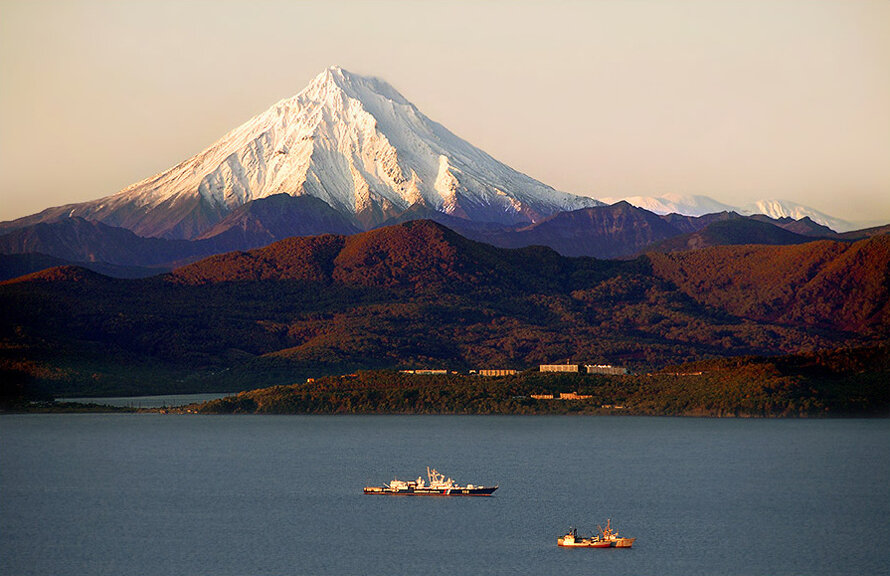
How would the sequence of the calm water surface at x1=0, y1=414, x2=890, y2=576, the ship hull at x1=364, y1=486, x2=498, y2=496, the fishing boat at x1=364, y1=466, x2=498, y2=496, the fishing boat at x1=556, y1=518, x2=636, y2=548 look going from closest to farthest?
1. the calm water surface at x1=0, y1=414, x2=890, y2=576
2. the fishing boat at x1=556, y1=518, x2=636, y2=548
3. the ship hull at x1=364, y1=486, x2=498, y2=496
4. the fishing boat at x1=364, y1=466, x2=498, y2=496

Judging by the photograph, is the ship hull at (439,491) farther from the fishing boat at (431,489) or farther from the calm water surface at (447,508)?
the calm water surface at (447,508)

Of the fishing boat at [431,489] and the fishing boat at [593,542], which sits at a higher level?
the fishing boat at [431,489]

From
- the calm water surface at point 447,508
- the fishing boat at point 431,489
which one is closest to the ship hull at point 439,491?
the fishing boat at point 431,489

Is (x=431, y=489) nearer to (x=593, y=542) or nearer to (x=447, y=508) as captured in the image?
(x=447, y=508)

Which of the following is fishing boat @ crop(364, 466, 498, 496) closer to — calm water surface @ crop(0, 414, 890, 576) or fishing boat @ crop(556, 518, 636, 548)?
calm water surface @ crop(0, 414, 890, 576)

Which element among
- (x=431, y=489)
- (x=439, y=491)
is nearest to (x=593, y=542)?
(x=439, y=491)

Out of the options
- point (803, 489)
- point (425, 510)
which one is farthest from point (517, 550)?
point (803, 489)

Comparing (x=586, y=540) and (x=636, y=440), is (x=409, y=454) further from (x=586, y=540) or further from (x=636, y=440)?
(x=586, y=540)

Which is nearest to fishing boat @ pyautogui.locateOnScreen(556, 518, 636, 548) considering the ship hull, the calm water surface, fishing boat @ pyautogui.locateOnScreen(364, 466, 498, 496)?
the calm water surface
